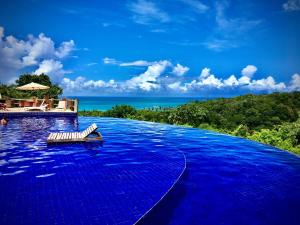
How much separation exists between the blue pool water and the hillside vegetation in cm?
293

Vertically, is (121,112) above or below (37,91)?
below

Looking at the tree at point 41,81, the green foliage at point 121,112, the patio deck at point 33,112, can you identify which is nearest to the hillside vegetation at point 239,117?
the green foliage at point 121,112

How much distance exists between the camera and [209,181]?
6484 mm

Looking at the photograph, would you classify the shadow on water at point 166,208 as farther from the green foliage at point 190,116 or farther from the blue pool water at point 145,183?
the green foliage at point 190,116

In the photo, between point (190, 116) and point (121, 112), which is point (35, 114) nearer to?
point (121, 112)

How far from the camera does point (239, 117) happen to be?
19.9 meters

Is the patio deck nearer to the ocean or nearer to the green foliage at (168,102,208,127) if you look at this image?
the green foliage at (168,102,208,127)

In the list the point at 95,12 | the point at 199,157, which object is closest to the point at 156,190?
the point at 199,157

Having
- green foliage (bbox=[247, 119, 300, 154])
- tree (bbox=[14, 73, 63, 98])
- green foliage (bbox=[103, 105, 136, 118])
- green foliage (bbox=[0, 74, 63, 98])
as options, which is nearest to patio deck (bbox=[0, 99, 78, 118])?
green foliage (bbox=[103, 105, 136, 118])

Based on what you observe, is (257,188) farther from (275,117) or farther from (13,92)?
Result: (13,92)

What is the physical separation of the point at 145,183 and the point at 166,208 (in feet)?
3.67

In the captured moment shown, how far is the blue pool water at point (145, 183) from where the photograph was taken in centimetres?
462

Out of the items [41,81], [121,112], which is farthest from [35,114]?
[41,81]

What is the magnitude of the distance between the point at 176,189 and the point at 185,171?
131cm
